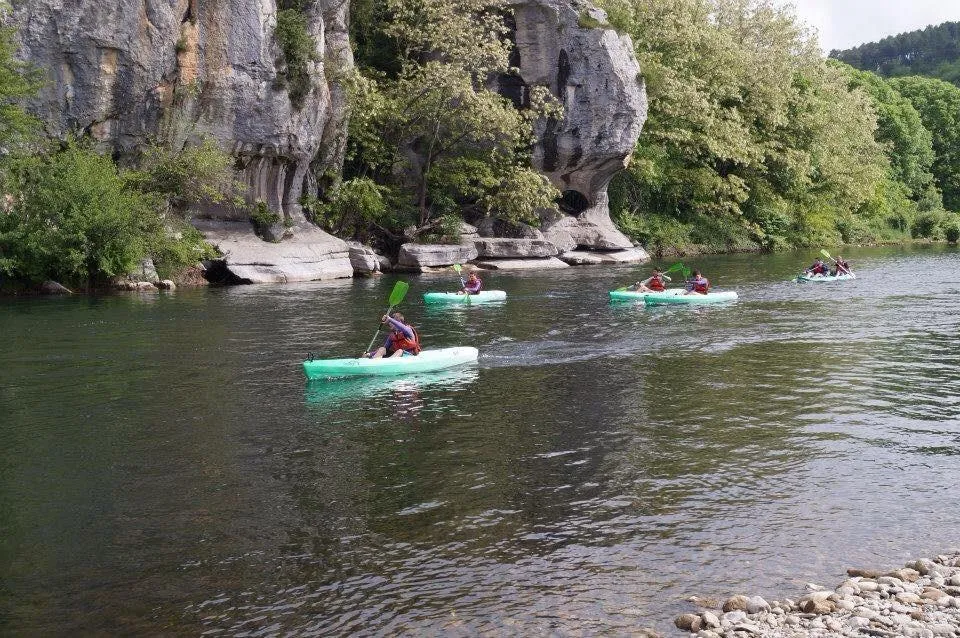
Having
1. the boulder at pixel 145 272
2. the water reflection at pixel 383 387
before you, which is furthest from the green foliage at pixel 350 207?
the water reflection at pixel 383 387

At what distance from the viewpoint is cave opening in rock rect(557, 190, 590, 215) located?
147ft

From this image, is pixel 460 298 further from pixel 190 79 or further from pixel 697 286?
pixel 190 79

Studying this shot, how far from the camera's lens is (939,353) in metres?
17.2

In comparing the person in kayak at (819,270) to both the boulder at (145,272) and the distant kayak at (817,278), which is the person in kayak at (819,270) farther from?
the boulder at (145,272)

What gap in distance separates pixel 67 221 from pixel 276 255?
8.12m

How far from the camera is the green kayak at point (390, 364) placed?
14.8m

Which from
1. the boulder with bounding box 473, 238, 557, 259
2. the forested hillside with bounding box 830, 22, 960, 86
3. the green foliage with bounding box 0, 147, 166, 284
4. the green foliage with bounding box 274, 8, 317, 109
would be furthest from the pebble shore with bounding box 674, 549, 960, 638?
the forested hillside with bounding box 830, 22, 960, 86

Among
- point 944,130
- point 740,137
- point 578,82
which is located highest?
point 944,130

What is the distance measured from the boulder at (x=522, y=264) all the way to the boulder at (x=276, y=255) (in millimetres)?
6321

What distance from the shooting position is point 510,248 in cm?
3994

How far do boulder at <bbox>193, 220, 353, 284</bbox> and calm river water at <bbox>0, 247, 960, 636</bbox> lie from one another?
1273 cm

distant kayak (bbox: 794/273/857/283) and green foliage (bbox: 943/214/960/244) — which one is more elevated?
green foliage (bbox: 943/214/960/244)

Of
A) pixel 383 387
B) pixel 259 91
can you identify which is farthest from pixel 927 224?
pixel 383 387

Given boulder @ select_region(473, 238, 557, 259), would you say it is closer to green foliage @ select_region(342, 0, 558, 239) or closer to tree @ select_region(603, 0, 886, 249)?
green foliage @ select_region(342, 0, 558, 239)
